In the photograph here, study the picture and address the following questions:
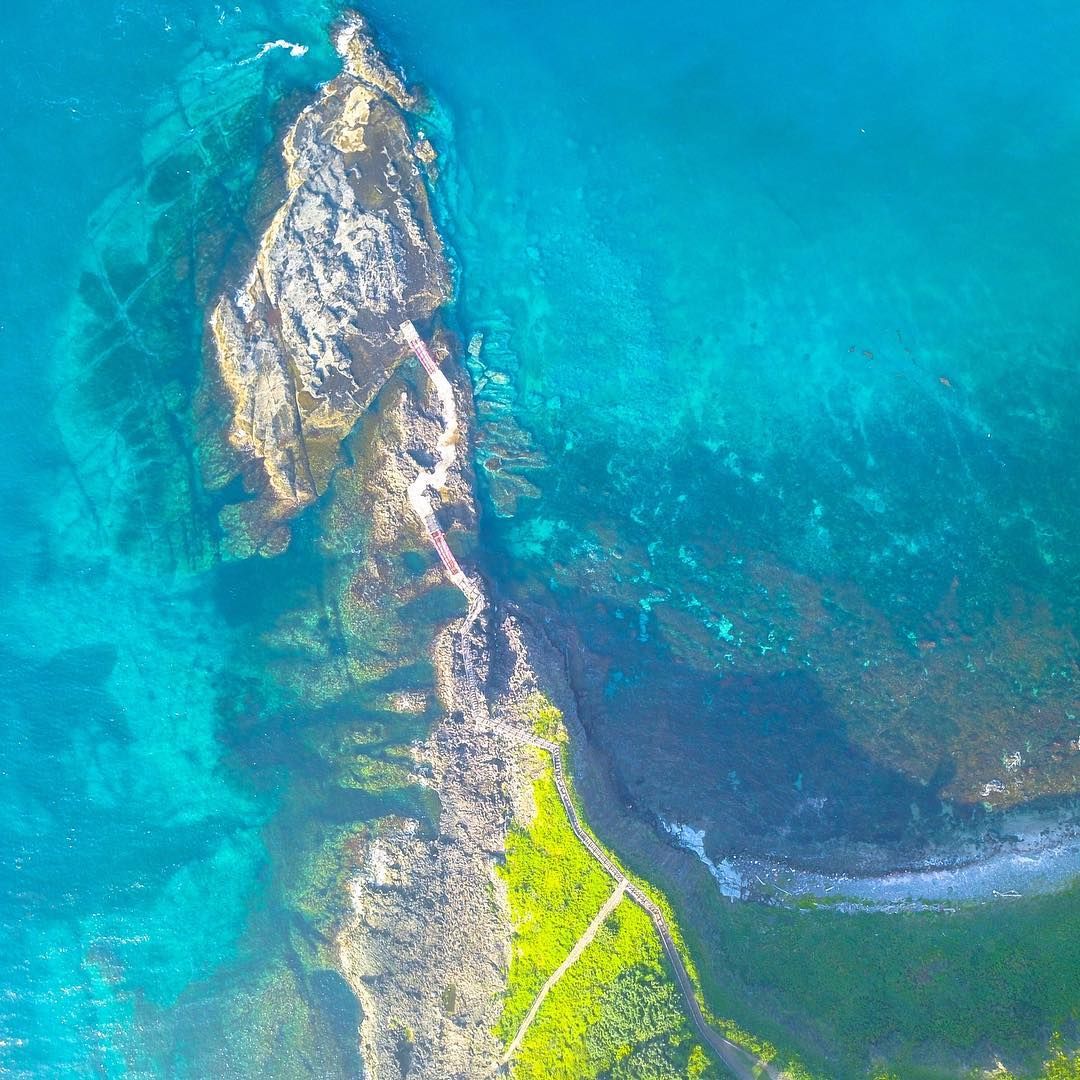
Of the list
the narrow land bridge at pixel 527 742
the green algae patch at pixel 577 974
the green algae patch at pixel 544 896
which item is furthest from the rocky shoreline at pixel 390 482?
the green algae patch at pixel 577 974

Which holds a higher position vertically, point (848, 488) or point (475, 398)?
point (475, 398)

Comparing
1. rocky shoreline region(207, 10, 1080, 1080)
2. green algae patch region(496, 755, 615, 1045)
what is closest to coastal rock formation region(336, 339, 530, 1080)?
rocky shoreline region(207, 10, 1080, 1080)

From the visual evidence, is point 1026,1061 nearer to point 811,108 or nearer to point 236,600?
point 236,600

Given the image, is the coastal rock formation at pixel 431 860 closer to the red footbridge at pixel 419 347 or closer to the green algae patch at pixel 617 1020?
the red footbridge at pixel 419 347

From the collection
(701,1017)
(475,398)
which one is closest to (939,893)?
(701,1017)

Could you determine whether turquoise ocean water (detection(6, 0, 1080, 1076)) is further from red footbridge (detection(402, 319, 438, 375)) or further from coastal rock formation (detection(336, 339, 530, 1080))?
red footbridge (detection(402, 319, 438, 375))

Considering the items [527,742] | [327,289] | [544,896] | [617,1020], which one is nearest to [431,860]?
[544,896]

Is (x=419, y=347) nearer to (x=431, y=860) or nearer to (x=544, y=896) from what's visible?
(x=431, y=860)
